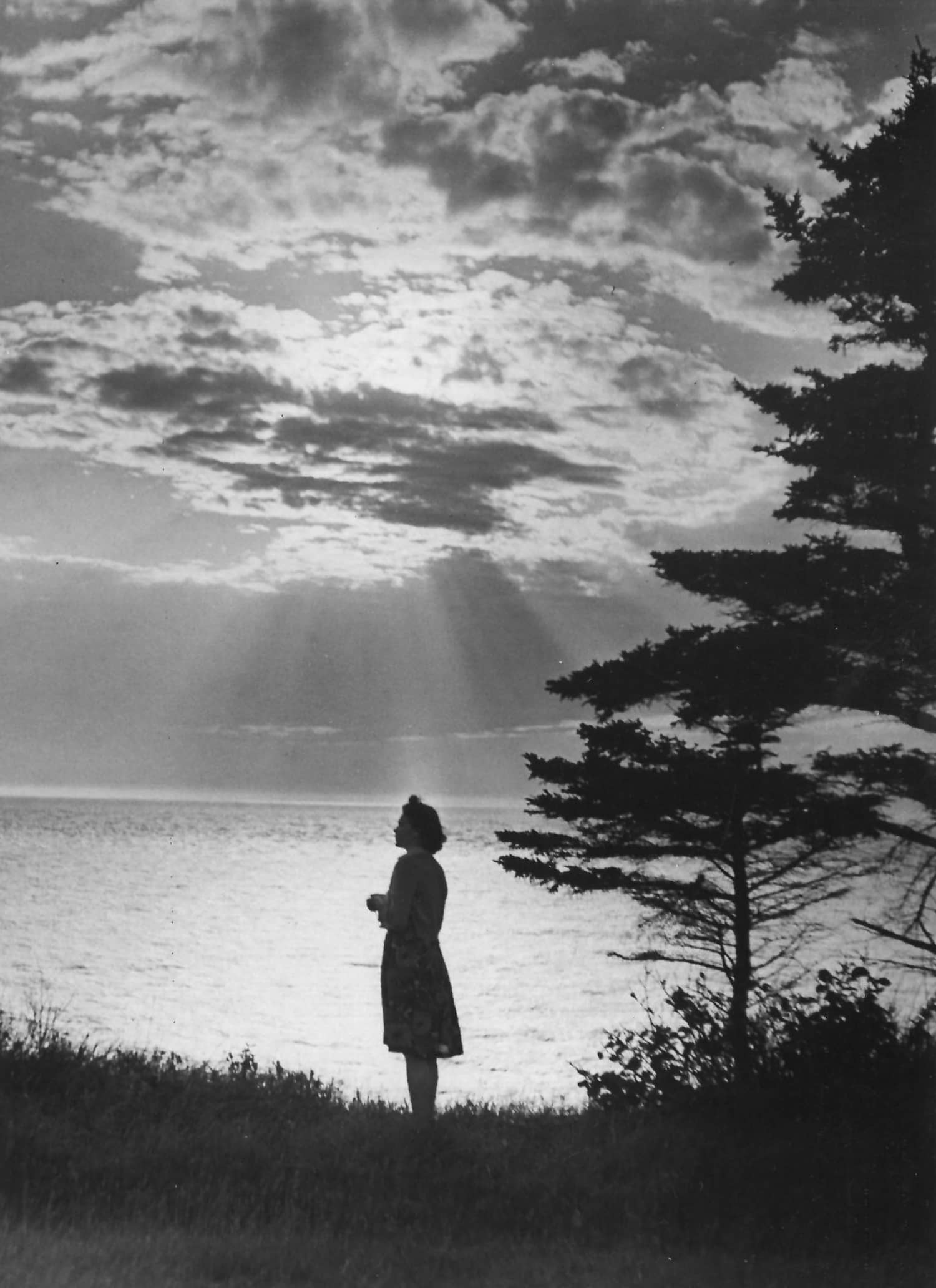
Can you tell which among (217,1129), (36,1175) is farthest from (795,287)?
(36,1175)

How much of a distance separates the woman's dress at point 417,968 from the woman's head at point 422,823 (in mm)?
112

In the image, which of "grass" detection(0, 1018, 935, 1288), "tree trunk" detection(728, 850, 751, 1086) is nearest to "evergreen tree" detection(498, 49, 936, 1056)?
"tree trunk" detection(728, 850, 751, 1086)

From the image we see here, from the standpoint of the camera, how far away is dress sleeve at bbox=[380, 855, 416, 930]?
8836 mm

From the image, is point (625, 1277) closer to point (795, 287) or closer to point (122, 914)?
point (795, 287)

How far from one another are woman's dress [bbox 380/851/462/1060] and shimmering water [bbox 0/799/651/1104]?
3.23 metres

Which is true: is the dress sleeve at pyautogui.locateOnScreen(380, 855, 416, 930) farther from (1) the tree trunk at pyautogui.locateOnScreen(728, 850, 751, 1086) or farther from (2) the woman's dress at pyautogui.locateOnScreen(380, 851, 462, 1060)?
(1) the tree trunk at pyautogui.locateOnScreen(728, 850, 751, 1086)

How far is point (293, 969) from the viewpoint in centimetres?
3800

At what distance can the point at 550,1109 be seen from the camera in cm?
1086

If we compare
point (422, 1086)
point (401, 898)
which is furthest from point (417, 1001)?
point (401, 898)

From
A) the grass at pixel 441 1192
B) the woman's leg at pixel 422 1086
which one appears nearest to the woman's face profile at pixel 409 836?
the woman's leg at pixel 422 1086

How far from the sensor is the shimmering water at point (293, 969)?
80.9 feet

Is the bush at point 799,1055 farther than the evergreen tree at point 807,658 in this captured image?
No

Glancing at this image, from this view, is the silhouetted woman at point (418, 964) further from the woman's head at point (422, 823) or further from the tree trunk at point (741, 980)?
the tree trunk at point (741, 980)

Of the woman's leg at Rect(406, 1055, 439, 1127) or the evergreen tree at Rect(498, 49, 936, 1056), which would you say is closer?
the woman's leg at Rect(406, 1055, 439, 1127)
